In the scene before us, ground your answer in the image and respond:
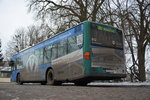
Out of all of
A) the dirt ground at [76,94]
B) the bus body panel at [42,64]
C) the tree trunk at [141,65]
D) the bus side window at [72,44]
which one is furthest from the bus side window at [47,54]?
the tree trunk at [141,65]

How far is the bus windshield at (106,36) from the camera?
36.0 ft

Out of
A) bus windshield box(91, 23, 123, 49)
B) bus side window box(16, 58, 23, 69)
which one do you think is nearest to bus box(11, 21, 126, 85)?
bus windshield box(91, 23, 123, 49)

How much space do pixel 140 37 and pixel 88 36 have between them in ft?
32.1

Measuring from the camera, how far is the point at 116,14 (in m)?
18.4

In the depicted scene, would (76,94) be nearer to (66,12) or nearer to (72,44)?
(72,44)

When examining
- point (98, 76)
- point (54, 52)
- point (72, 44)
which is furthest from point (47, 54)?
point (98, 76)

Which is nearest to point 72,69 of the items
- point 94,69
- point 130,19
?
point 94,69

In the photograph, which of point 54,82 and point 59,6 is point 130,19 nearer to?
point 54,82

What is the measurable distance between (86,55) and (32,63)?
6.73 meters

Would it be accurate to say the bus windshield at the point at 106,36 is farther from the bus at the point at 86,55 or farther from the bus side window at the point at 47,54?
the bus side window at the point at 47,54

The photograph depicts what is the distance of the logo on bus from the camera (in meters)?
15.7

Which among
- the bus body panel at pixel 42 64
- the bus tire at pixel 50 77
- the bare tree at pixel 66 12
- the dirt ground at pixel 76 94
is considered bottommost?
the dirt ground at pixel 76 94

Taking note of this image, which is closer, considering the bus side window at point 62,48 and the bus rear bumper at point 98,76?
the bus rear bumper at point 98,76

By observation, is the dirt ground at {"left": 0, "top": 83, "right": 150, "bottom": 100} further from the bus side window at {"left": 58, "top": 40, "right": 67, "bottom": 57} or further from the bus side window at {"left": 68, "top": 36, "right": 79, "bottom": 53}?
the bus side window at {"left": 58, "top": 40, "right": 67, "bottom": 57}
